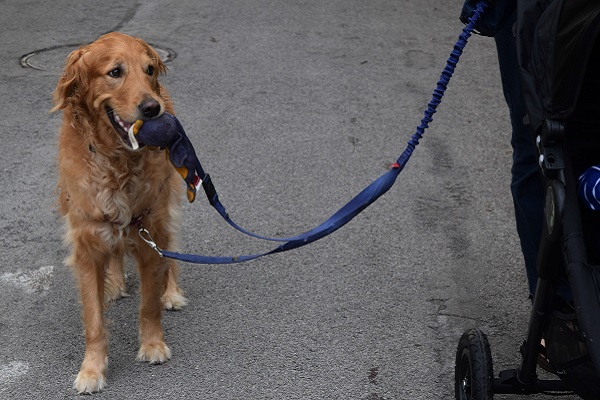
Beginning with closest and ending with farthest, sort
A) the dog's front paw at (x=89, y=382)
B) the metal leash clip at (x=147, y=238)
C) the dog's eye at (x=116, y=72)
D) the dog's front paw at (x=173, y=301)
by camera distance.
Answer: the dog's eye at (x=116, y=72), the dog's front paw at (x=89, y=382), the metal leash clip at (x=147, y=238), the dog's front paw at (x=173, y=301)

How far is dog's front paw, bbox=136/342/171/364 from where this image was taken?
4012 mm

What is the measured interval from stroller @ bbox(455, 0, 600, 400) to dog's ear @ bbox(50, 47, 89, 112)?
1.81 meters

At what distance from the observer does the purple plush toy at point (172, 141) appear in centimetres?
354

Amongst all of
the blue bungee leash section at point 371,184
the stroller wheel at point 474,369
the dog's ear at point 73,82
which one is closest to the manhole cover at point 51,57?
the dog's ear at point 73,82

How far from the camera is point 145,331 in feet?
13.3

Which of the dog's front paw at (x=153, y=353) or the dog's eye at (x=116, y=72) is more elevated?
the dog's eye at (x=116, y=72)

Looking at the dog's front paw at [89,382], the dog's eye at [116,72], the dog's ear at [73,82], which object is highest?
the dog's eye at [116,72]

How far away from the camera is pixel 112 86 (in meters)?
3.66

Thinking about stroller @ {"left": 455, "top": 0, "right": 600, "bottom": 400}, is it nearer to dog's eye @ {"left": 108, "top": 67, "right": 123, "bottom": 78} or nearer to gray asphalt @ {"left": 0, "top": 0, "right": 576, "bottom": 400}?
gray asphalt @ {"left": 0, "top": 0, "right": 576, "bottom": 400}

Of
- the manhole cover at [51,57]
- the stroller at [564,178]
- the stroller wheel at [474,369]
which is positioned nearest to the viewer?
the stroller at [564,178]

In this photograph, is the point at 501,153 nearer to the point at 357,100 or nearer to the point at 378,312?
the point at 357,100

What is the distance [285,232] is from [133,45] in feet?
5.90

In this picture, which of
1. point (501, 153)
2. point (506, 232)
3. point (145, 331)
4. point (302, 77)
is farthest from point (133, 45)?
point (302, 77)

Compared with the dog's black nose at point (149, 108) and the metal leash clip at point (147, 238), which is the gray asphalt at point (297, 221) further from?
the dog's black nose at point (149, 108)
